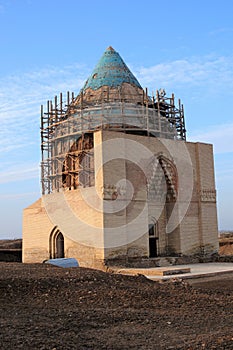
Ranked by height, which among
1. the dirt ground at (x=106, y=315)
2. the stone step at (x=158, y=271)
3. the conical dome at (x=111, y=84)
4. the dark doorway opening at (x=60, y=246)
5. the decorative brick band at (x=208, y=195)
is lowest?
the stone step at (x=158, y=271)

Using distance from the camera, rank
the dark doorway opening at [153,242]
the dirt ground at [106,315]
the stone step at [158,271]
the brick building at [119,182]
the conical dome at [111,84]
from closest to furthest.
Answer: the dirt ground at [106,315], the stone step at [158,271], the brick building at [119,182], the dark doorway opening at [153,242], the conical dome at [111,84]

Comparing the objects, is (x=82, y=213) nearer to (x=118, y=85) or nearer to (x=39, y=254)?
(x=39, y=254)

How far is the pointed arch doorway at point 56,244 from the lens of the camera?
63.2ft

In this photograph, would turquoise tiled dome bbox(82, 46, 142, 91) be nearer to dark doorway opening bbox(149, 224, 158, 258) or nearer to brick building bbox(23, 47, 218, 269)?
brick building bbox(23, 47, 218, 269)

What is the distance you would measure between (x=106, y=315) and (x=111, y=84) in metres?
15.6

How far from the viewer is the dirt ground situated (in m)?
5.30

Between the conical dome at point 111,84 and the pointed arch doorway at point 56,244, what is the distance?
6128 mm

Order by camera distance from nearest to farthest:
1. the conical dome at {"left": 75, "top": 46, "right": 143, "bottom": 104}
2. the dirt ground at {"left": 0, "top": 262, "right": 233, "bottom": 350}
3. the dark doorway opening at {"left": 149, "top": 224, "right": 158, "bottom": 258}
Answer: the dirt ground at {"left": 0, "top": 262, "right": 233, "bottom": 350}
the dark doorway opening at {"left": 149, "top": 224, "right": 158, "bottom": 258}
the conical dome at {"left": 75, "top": 46, "right": 143, "bottom": 104}

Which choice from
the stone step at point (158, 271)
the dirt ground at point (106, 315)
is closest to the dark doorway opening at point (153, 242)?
the stone step at point (158, 271)

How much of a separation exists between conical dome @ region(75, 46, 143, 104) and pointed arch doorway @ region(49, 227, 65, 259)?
241 inches

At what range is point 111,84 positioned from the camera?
2102 centimetres

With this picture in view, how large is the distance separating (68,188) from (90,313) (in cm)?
1320

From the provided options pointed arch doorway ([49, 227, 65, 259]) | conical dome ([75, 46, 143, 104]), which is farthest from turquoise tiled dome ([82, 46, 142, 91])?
pointed arch doorway ([49, 227, 65, 259])

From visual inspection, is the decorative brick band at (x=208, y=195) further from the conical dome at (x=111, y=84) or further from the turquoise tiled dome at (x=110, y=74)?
the turquoise tiled dome at (x=110, y=74)
